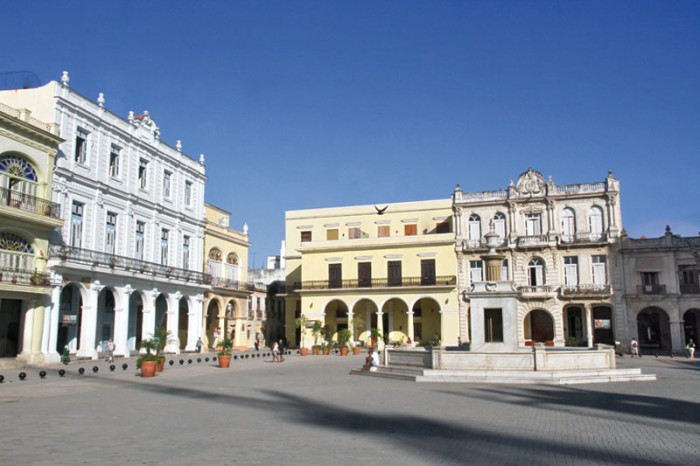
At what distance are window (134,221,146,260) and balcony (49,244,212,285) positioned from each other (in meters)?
0.79

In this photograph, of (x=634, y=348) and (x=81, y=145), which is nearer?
(x=81, y=145)

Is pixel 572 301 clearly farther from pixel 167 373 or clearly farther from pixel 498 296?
pixel 167 373

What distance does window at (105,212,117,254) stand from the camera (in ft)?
114

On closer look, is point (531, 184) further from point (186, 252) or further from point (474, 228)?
point (186, 252)

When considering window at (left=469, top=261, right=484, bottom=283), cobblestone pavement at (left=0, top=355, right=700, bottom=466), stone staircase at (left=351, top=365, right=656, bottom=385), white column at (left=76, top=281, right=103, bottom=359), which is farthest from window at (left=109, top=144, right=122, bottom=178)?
window at (left=469, top=261, right=484, bottom=283)

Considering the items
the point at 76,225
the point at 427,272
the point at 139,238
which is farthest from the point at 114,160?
the point at 427,272

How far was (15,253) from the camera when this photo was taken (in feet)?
89.7

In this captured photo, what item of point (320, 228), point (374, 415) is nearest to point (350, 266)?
point (320, 228)

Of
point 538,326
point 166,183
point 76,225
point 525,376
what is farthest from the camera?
point 538,326

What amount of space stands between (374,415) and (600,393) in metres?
7.38

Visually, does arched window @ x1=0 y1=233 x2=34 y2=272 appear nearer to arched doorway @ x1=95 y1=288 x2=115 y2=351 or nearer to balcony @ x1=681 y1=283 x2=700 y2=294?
arched doorway @ x1=95 y1=288 x2=115 y2=351

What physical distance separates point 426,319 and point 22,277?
3033cm

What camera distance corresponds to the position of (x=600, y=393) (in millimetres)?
16312

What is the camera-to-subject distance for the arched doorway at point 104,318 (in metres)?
34.5
